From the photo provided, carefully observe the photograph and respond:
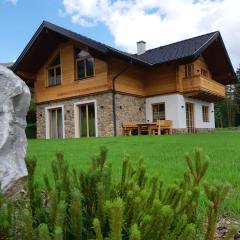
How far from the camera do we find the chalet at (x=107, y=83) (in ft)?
70.2

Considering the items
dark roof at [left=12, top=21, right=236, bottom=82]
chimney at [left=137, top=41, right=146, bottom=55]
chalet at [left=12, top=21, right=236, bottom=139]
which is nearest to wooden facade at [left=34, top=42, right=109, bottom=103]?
chalet at [left=12, top=21, right=236, bottom=139]

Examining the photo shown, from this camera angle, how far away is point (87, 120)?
74.0 feet

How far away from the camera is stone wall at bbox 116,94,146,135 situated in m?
21.5

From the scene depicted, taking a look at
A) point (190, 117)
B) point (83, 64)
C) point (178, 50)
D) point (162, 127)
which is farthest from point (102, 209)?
point (190, 117)

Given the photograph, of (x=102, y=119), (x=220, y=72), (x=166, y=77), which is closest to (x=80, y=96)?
(x=102, y=119)

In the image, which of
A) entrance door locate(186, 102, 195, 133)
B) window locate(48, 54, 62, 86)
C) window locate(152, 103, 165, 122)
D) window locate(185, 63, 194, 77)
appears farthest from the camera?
entrance door locate(186, 102, 195, 133)

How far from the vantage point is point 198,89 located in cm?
2273

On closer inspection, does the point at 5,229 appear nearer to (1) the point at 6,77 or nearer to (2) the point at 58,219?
(2) the point at 58,219

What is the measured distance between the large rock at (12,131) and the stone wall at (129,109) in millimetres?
18115

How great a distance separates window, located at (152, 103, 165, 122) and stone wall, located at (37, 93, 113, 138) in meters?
3.68

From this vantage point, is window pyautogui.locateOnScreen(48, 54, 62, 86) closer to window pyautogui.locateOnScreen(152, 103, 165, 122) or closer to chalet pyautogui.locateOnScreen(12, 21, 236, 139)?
chalet pyautogui.locateOnScreen(12, 21, 236, 139)

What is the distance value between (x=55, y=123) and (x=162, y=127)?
675 centimetres

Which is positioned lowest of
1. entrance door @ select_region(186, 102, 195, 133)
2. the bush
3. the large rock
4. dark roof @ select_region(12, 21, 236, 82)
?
the bush

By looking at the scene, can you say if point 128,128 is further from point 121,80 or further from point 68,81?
point 68,81
